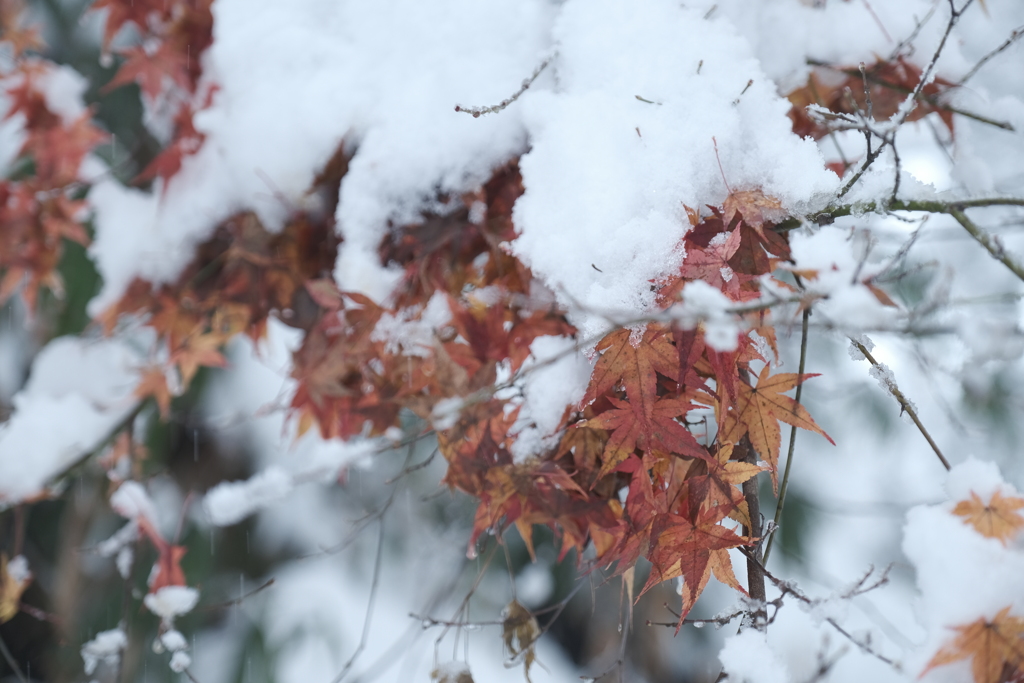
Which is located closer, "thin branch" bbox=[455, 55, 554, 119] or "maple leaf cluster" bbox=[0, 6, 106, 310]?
"thin branch" bbox=[455, 55, 554, 119]

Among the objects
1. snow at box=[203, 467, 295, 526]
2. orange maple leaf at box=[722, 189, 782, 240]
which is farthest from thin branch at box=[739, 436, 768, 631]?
snow at box=[203, 467, 295, 526]

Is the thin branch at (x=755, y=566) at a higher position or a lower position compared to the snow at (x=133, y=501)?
higher

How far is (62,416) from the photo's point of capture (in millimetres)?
1144

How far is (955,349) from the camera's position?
0.45 metres

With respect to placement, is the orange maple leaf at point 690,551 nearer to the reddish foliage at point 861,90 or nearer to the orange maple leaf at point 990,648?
the orange maple leaf at point 990,648

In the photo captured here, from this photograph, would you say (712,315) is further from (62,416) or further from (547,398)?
(62,416)

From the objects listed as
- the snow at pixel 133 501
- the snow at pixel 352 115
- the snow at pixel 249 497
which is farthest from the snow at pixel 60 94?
the snow at pixel 249 497

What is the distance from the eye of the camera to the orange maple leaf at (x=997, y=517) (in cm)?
52

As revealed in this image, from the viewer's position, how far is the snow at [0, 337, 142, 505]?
107 centimetres

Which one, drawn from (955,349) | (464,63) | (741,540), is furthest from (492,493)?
(464,63)

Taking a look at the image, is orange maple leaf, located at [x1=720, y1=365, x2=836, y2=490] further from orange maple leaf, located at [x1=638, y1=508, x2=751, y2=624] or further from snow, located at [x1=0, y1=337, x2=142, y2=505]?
snow, located at [x1=0, y1=337, x2=142, y2=505]

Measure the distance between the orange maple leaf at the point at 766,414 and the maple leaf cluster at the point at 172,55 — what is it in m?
0.97

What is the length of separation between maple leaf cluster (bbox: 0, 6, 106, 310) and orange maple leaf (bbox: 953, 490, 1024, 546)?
4.79 ft

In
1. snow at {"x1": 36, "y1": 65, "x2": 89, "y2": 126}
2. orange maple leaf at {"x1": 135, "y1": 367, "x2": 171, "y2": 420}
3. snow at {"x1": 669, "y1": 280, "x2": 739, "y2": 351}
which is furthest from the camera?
snow at {"x1": 36, "y1": 65, "x2": 89, "y2": 126}
